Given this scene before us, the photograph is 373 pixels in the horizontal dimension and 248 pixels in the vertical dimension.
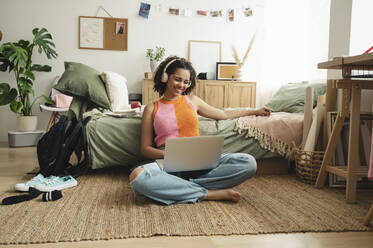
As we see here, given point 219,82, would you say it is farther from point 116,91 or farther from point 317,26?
point 116,91

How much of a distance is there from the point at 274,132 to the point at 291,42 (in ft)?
7.13

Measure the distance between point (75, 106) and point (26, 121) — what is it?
148cm

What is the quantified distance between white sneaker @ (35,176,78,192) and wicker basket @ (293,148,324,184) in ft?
4.55

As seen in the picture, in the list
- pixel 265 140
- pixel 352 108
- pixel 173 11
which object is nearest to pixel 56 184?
pixel 265 140

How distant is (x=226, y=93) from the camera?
4078mm

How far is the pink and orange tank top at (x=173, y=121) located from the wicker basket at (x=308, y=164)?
75cm

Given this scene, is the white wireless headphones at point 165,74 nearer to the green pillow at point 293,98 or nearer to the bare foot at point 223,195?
the bare foot at point 223,195

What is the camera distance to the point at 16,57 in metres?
3.36

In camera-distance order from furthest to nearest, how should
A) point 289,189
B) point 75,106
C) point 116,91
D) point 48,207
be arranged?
point 116,91 → point 75,106 → point 289,189 → point 48,207

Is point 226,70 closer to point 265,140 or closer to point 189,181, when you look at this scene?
point 265,140

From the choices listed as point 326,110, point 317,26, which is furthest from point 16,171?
point 317,26

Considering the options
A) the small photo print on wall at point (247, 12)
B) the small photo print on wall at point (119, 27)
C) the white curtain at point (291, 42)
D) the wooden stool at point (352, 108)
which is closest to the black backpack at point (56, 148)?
the wooden stool at point (352, 108)

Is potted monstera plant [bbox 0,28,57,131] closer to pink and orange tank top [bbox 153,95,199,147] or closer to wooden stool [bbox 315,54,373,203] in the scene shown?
pink and orange tank top [bbox 153,95,199,147]

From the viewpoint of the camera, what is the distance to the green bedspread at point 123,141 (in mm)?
2021
